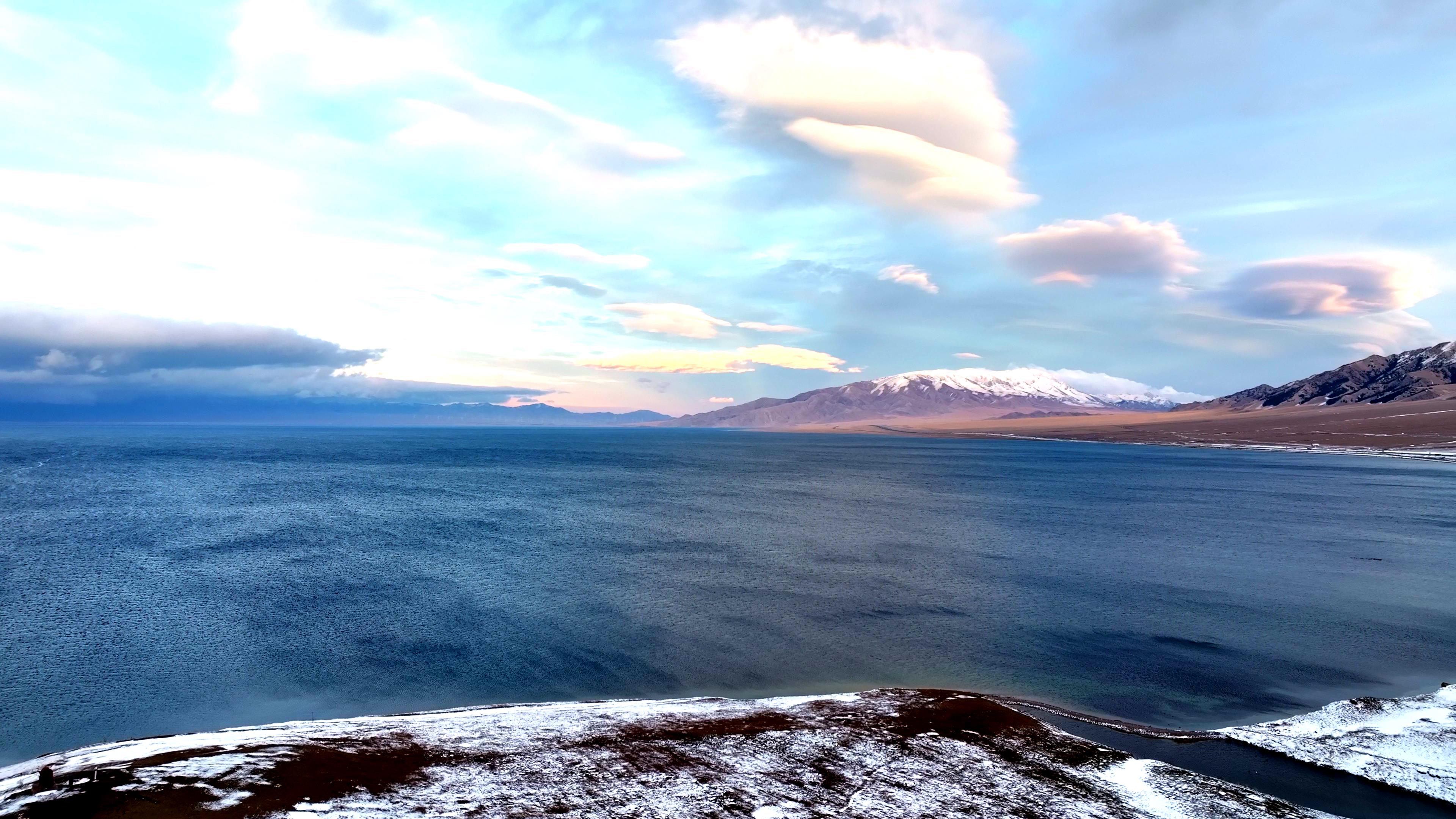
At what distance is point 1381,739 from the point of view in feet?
75.2

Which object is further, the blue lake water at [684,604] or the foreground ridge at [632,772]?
the blue lake water at [684,604]

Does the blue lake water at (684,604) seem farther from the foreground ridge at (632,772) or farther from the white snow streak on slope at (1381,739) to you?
the foreground ridge at (632,772)

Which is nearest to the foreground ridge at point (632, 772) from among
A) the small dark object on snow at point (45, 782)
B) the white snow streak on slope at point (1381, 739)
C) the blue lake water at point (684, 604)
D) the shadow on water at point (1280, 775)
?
the small dark object on snow at point (45, 782)

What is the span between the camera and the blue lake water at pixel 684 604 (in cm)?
2911

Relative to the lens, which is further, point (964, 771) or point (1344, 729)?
point (1344, 729)

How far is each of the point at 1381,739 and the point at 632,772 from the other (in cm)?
2341

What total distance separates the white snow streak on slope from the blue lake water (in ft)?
6.98

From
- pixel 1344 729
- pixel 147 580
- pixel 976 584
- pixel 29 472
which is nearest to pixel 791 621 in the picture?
pixel 976 584

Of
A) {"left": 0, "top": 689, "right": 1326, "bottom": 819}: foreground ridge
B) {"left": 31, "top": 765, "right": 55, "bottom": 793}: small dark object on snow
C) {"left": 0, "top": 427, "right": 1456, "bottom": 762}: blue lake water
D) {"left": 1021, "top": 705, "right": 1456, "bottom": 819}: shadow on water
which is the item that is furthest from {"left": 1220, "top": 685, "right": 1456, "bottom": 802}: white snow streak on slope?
{"left": 31, "top": 765, "right": 55, "bottom": 793}: small dark object on snow

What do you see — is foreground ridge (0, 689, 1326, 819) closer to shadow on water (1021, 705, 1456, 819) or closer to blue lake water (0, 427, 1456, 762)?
shadow on water (1021, 705, 1456, 819)

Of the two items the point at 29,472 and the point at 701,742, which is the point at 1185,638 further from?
the point at 29,472

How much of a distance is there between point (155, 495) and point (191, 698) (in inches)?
3088

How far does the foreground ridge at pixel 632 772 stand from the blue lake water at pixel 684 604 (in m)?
5.63

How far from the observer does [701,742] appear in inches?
844
